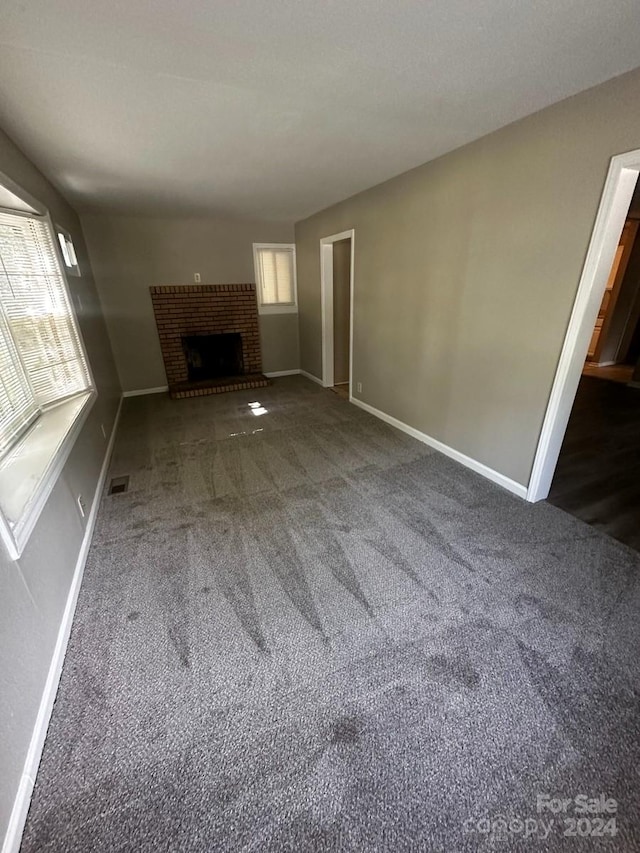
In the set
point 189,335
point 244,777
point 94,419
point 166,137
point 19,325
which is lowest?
point 244,777

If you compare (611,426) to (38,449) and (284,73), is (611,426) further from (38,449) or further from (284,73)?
(38,449)

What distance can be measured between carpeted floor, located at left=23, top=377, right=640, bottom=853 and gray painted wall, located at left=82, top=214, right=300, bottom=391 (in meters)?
3.03

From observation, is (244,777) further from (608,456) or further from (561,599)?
(608,456)

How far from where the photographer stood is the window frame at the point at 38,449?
133cm

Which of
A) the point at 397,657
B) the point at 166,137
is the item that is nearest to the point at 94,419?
the point at 166,137

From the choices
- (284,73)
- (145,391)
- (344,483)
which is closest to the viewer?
(284,73)

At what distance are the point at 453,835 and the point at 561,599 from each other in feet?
3.69

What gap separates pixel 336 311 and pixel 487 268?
2.76 m

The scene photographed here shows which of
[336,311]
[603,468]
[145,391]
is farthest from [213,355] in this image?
[603,468]

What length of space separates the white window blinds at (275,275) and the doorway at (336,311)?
1.00 meters

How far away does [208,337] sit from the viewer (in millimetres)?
5199

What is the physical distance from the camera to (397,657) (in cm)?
144

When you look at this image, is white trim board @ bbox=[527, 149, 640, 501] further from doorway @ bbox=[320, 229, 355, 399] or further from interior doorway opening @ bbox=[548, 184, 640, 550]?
doorway @ bbox=[320, 229, 355, 399]

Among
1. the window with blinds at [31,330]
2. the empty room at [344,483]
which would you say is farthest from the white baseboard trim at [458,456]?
the window with blinds at [31,330]
